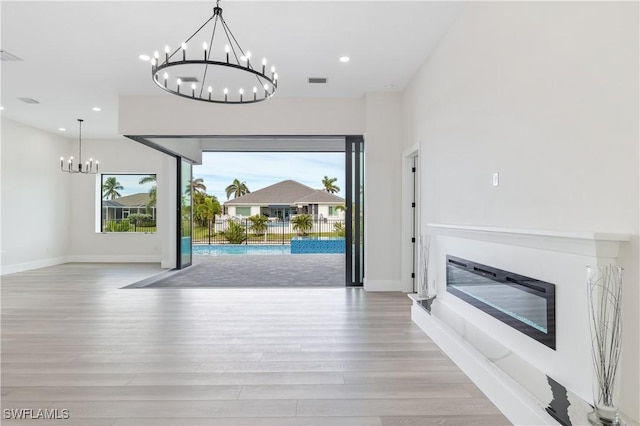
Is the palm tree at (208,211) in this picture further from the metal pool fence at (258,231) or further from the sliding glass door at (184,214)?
the sliding glass door at (184,214)

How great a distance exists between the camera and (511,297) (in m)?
2.70

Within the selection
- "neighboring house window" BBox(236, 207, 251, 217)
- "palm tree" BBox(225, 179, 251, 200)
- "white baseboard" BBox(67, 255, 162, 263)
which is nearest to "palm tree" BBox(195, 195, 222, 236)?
"neighboring house window" BBox(236, 207, 251, 217)

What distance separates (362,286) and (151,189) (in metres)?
6.88

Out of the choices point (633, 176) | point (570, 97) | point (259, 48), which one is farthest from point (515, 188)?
point (259, 48)

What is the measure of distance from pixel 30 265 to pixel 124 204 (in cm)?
254

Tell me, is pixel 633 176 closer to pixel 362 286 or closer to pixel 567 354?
pixel 567 354

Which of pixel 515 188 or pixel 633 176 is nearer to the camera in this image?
pixel 633 176

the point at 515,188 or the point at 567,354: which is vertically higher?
the point at 515,188

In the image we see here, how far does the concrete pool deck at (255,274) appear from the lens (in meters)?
6.54

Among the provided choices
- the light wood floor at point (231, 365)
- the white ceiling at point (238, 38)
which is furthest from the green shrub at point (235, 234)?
the light wood floor at point (231, 365)

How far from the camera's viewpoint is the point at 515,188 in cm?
274

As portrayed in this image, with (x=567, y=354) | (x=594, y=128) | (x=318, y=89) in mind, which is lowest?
(x=567, y=354)

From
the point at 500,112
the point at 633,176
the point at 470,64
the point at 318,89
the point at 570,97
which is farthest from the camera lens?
the point at 318,89

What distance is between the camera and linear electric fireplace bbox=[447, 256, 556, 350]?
7.50 feet
